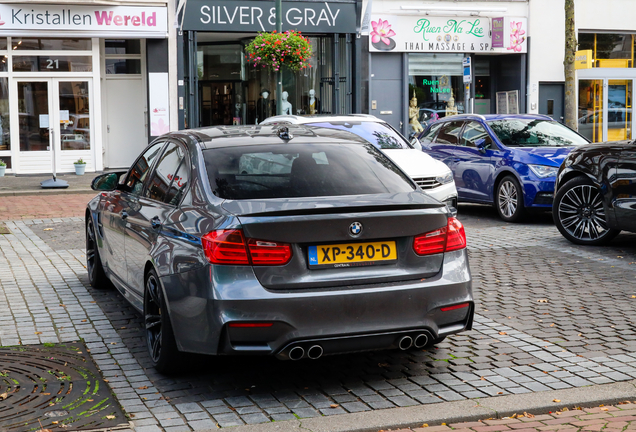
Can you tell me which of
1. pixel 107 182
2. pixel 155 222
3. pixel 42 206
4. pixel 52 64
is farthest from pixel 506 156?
pixel 52 64

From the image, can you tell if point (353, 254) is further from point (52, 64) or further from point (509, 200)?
point (52, 64)

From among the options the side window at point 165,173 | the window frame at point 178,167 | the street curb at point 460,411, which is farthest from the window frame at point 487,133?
the street curb at point 460,411

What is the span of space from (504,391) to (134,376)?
2.26 metres

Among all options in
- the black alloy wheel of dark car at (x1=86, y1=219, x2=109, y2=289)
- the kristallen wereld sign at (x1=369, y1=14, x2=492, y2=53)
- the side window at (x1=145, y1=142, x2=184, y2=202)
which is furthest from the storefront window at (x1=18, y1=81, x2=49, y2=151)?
the side window at (x1=145, y1=142, x2=184, y2=202)

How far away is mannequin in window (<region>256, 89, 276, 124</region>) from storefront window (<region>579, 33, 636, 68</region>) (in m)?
10.7

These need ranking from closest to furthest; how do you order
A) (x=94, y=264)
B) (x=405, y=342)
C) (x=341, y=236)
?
(x=341, y=236) < (x=405, y=342) < (x=94, y=264)

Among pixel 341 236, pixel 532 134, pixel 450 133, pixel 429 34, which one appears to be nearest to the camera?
pixel 341 236

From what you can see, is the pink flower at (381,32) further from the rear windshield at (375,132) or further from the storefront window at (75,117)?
the rear windshield at (375,132)

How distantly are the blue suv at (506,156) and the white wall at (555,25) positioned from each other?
13.1 m

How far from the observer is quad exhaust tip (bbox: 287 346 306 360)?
4461 mm

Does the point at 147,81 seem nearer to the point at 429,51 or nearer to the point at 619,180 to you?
the point at 429,51

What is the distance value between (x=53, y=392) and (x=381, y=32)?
2141 centimetres

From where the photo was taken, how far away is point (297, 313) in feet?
14.5

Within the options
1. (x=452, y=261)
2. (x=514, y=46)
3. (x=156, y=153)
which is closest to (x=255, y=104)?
(x=514, y=46)
